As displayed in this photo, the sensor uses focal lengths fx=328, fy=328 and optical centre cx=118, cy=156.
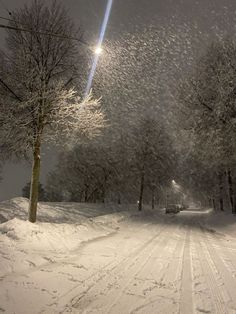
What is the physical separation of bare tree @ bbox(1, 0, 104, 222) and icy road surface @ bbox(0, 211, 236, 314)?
4987mm

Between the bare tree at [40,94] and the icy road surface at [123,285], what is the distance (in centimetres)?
499

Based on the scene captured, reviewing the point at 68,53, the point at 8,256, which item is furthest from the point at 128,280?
the point at 68,53

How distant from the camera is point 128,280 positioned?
23.2ft

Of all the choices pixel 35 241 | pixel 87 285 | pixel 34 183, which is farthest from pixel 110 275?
pixel 34 183

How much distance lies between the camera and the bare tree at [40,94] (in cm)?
1238

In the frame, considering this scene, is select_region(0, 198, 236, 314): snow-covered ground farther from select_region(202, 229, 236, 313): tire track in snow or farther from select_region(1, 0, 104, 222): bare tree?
select_region(1, 0, 104, 222): bare tree

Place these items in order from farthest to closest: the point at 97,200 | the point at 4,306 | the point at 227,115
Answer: the point at 97,200 → the point at 227,115 → the point at 4,306

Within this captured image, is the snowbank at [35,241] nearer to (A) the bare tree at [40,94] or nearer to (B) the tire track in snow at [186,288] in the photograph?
(A) the bare tree at [40,94]

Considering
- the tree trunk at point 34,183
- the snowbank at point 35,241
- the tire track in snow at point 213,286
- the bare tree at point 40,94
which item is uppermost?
the bare tree at point 40,94

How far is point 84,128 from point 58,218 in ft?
37.3

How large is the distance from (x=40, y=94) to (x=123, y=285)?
26.9 ft

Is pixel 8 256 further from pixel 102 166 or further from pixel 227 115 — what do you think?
pixel 102 166

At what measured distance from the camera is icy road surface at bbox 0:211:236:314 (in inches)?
214

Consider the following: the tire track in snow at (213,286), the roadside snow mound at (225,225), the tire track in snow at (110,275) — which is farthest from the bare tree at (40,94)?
the roadside snow mound at (225,225)
